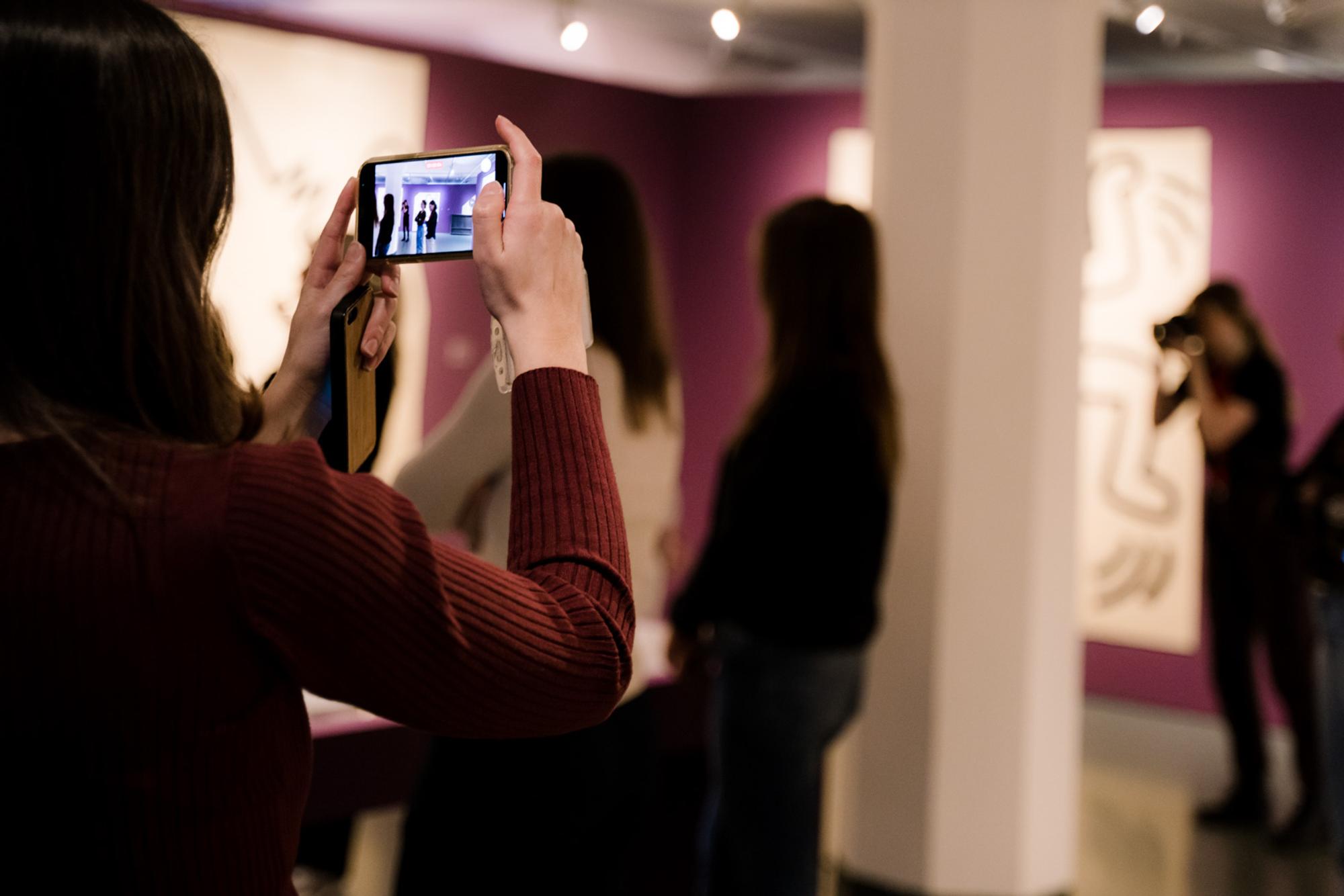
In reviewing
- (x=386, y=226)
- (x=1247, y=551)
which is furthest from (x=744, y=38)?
(x=386, y=226)

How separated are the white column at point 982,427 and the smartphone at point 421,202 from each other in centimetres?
234

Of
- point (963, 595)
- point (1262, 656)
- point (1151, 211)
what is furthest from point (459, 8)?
point (1262, 656)

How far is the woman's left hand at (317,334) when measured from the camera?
3.43 ft

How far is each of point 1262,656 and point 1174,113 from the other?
2121mm

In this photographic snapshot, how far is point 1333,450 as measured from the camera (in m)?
3.23

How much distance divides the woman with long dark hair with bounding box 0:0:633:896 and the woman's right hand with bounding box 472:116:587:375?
8cm

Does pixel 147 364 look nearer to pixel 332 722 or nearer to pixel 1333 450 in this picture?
pixel 332 722

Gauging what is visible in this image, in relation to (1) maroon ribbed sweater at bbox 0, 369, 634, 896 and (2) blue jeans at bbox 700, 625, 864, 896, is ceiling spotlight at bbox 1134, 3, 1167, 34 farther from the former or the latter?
(1) maroon ribbed sweater at bbox 0, 369, 634, 896

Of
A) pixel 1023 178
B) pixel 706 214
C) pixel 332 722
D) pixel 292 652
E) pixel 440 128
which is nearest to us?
pixel 292 652

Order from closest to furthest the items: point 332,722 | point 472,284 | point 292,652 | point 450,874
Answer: point 292,652 → point 450,874 → point 332,722 → point 472,284

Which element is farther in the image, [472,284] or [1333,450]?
[472,284]

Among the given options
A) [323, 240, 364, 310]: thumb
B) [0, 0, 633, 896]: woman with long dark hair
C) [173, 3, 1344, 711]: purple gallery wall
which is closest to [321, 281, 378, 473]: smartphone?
[323, 240, 364, 310]: thumb

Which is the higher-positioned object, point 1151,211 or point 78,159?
point 1151,211

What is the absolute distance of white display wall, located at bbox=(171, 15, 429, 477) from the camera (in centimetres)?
386
